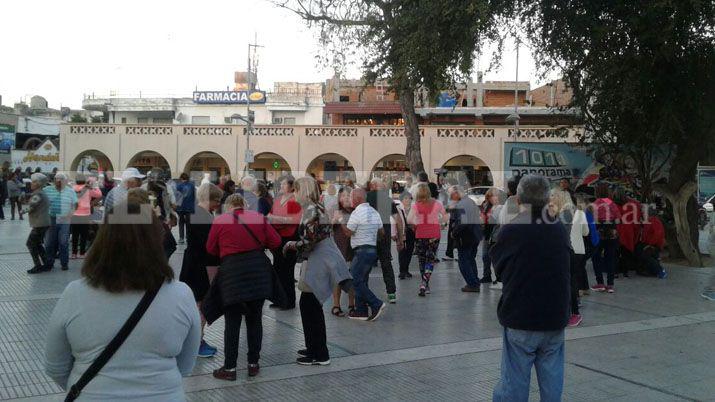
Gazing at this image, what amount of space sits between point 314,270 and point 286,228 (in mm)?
977

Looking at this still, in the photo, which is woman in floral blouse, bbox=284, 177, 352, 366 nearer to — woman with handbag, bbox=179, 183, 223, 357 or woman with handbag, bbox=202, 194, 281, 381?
woman with handbag, bbox=202, 194, 281, 381

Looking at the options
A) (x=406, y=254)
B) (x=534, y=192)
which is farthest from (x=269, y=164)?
(x=534, y=192)

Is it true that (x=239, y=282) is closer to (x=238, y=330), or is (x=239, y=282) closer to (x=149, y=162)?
(x=238, y=330)

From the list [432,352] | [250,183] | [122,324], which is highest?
[250,183]

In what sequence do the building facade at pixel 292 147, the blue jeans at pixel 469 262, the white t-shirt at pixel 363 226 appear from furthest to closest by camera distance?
the building facade at pixel 292 147
the blue jeans at pixel 469 262
the white t-shirt at pixel 363 226

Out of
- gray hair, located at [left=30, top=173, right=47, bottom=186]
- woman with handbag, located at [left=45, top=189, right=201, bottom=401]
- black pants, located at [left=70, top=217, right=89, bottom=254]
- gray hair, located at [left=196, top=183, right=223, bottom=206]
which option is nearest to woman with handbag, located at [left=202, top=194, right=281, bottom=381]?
gray hair, located at [left=196, top=183, right=223, bottom=206]

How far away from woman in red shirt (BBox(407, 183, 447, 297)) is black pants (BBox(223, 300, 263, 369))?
465 cm

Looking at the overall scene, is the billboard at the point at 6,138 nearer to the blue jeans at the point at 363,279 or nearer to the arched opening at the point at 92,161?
the arched opening at the point at 92,161

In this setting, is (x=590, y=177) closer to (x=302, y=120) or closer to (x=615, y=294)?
(x=615, y=294)

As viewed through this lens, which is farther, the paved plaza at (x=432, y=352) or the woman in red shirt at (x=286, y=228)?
the woman in red shirt at (x=286, y=228)

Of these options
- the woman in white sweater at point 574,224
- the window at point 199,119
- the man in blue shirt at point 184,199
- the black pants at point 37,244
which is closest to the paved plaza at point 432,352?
the woman in white sweater at point 574,224

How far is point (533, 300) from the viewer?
4.21m

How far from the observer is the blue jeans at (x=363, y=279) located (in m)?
8.33

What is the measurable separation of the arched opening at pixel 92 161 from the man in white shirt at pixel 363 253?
37.2m
